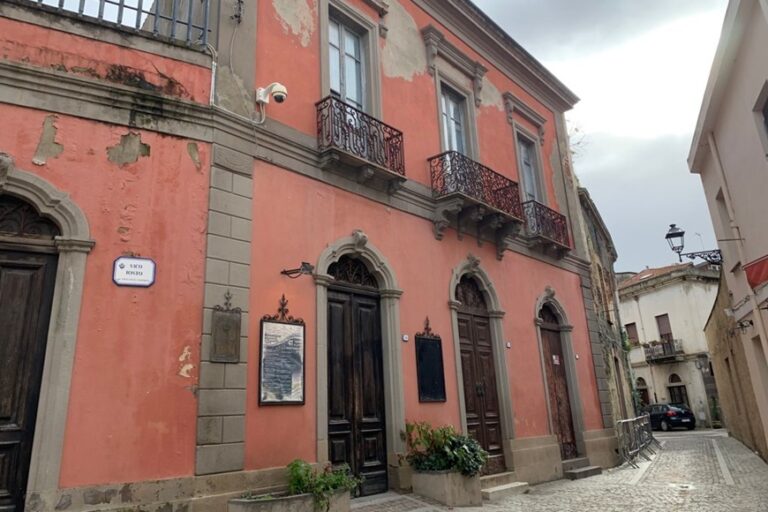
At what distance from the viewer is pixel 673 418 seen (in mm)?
26812

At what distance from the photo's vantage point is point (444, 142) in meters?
11.0

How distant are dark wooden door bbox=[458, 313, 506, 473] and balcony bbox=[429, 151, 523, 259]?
176 centimetres

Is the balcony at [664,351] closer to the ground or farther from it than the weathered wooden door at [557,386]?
farther from it

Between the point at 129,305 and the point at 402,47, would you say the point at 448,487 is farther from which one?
the point at 402,47

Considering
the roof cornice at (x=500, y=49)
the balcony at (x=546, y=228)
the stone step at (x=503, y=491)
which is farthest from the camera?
the balcony at (x=546, y=228)

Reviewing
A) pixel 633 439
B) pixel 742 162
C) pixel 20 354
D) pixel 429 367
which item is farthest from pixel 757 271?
pixel 20 354

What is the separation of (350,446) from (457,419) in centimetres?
235

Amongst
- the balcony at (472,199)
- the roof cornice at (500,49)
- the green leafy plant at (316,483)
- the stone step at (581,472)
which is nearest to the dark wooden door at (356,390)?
the green leafy plant at (316,483)

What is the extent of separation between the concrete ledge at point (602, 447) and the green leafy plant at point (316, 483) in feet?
26.4

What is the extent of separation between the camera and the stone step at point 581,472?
11148mm

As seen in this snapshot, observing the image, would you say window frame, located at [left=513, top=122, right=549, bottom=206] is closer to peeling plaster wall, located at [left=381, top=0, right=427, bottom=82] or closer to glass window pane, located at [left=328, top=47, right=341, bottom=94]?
peeling plaster wall, located at [left=381, top=0, right=427, bottom=82]

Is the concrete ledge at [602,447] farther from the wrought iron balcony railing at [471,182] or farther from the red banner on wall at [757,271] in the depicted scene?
the red banner on wall at [757,271]

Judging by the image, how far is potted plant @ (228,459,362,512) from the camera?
554 cm

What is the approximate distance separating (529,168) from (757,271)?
6.83m
